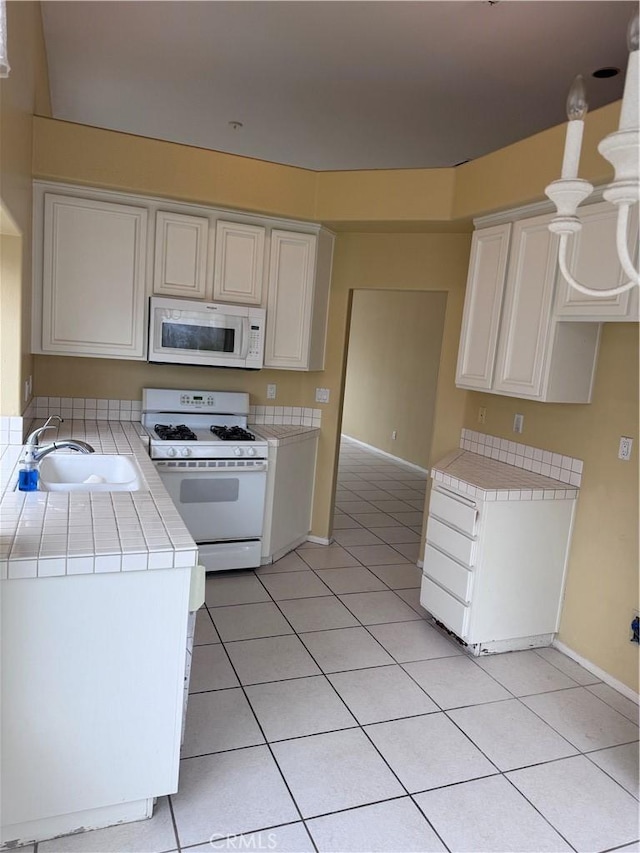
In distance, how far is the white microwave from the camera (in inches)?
142

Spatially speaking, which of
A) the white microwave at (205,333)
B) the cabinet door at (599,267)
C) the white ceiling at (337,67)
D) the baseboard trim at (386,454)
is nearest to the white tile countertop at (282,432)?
the white microwave at (205,333)

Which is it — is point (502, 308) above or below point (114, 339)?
above

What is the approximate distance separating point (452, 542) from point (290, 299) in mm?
A: 1976

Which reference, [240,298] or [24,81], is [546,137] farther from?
[24,81]

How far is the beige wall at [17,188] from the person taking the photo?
2.04 m

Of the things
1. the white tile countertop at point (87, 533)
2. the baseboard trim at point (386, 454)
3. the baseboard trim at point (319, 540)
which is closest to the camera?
the white tile countertop at point (87, 533)

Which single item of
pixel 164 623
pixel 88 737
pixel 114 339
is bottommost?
pixel 88 737

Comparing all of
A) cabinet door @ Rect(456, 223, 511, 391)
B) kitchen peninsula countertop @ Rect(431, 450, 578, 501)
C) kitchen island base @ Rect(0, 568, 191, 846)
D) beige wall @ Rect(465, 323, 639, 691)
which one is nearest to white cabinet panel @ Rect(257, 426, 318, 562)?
kitchen peninsula countertop @ Rect(431, 450, 578, 501)

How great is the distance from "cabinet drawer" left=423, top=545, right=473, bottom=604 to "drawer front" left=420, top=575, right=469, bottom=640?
1.7 inches

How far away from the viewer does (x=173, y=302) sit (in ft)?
11.8

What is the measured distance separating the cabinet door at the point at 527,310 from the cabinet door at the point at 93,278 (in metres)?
2.19

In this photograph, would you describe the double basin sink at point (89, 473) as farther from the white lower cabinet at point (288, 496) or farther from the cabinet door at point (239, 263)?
the cabinet door at point (239, 263)

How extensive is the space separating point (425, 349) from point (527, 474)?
13.6 feet

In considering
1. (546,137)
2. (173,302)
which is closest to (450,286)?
(546,137)
